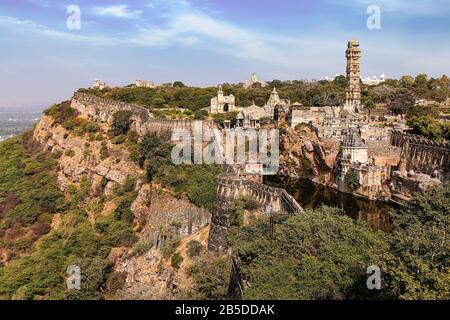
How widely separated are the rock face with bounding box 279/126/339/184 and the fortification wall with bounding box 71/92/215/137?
1335 centimetres

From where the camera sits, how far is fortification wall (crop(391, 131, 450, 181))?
39.0 meters

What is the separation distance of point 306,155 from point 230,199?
2836 cm

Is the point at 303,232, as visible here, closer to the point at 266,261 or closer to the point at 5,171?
the point at 266,261

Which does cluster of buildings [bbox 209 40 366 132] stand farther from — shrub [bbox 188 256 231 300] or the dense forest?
shrub [bbox 188 256 231 300]

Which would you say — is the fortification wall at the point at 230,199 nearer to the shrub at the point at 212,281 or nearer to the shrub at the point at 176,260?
the shrub at the point at 176,260

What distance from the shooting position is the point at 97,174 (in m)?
40.5

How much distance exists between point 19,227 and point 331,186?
1196 inches

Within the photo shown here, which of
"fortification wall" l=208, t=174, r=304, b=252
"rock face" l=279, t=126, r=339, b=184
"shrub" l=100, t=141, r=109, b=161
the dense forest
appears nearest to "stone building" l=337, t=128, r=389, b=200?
"rock face" l=279, t=126, r=339, b=184

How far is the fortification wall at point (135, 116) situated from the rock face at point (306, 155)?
43.8ft

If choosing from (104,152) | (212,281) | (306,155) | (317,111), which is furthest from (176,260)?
(317,111)

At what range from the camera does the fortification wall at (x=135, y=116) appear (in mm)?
40100

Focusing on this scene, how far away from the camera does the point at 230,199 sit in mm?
23578

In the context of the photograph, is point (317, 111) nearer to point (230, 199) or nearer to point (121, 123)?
point (121, 123)

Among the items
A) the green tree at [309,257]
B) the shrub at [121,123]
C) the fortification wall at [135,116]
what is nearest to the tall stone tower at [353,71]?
the fortification wall at [135,116]
